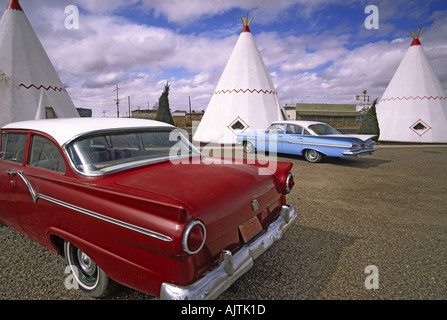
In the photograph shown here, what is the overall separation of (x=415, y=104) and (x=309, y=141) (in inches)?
428

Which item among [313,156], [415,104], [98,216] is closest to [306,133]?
[313,156]

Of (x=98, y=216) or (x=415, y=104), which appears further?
(x=415, y=104)

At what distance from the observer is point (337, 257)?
104 inches

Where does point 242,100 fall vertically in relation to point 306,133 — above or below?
above

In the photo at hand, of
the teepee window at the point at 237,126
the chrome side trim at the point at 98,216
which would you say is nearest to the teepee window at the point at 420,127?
the teepee window at the point at 237,126

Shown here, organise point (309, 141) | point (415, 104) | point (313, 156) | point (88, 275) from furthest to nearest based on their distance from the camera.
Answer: point (415, 104) → point (313, 156) → point (309, 141) → point (88, 275)

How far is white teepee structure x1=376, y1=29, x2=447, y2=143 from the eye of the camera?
570 inches

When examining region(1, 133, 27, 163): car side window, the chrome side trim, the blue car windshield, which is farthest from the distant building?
the chrome side trim

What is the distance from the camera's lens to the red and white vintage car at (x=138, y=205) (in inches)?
59.8

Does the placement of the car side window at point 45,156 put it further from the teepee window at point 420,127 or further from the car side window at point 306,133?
the teepee window at point 420,127

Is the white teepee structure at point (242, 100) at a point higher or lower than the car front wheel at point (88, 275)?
higher

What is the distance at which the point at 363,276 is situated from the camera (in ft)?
7.69

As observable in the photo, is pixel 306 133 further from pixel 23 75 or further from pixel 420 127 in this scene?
pixel 23 75

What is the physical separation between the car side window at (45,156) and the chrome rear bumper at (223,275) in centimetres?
136
